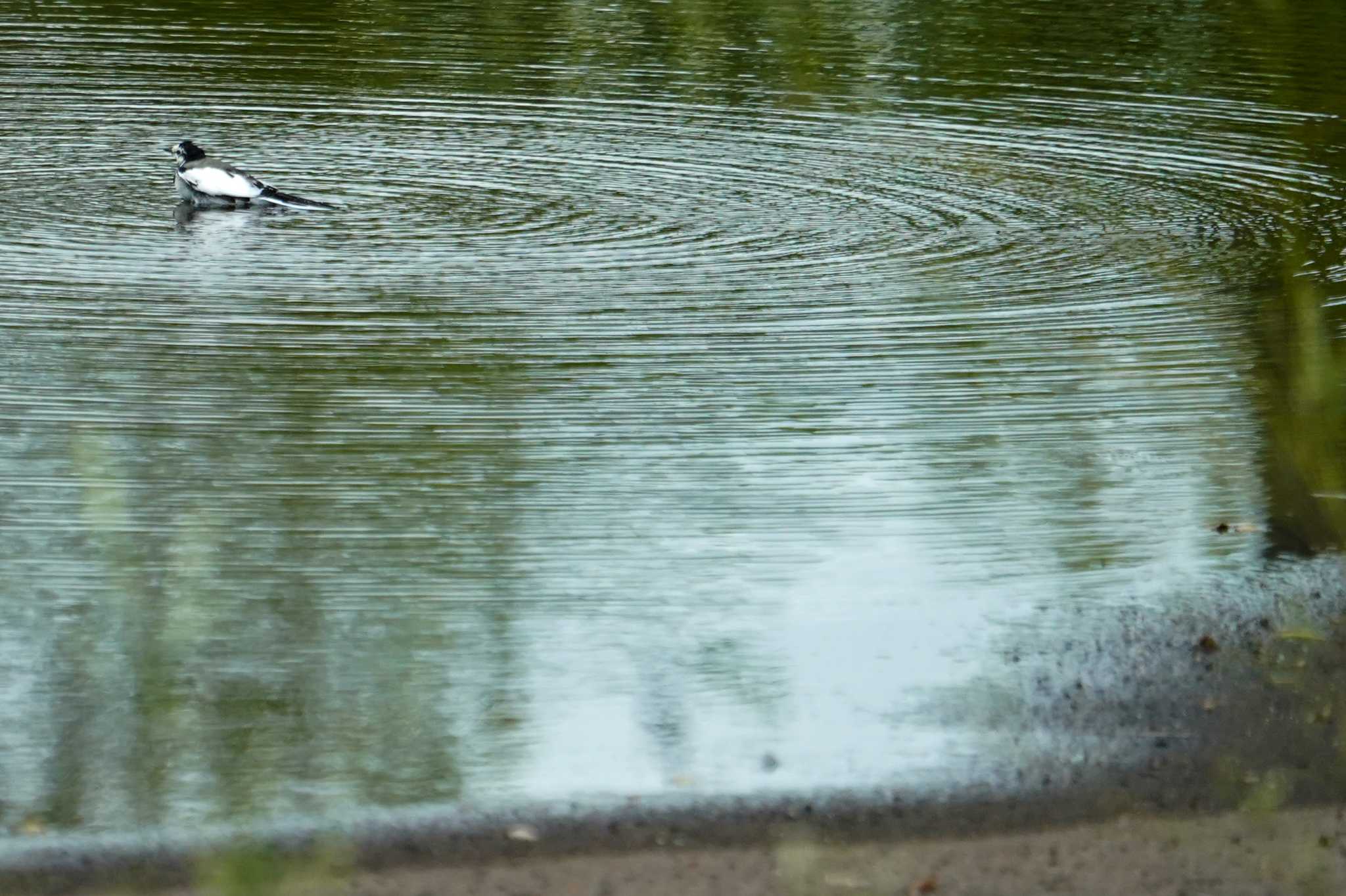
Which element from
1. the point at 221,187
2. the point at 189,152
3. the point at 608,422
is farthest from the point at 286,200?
the point at 608,422

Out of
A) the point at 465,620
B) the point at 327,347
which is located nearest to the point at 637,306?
the point at 327,347

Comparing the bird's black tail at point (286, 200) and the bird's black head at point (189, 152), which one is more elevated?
the bird's black head at point (189, 152)

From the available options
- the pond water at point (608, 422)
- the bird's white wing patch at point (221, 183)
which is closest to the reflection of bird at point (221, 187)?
the bird's white wing patch at point (221, 183)

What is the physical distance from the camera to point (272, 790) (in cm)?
570

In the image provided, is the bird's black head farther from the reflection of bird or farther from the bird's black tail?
the bird's black tail

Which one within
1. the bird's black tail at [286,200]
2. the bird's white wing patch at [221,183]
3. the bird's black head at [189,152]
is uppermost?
the bird's black head at [189,152]

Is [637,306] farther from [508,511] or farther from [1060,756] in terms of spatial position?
[1060,756]

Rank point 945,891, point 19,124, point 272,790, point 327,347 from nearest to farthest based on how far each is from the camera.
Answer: point 945,891, point 272,790, point 327,347, point 19,124

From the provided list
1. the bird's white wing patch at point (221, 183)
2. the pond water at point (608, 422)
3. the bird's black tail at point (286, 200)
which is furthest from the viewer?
the bird's black tail at point (286, 200)

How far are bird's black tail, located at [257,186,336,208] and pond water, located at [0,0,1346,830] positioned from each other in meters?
0.11

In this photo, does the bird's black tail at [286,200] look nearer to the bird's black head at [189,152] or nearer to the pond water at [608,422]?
the pond water at [608,422]

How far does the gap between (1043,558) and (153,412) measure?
3.53m

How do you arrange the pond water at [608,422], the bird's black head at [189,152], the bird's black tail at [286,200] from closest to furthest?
the pond water at [608,422]
the bird's black tail at [286,200]
the bird's black head at [189,152]

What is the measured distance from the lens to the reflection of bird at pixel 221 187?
1315 centimetres
